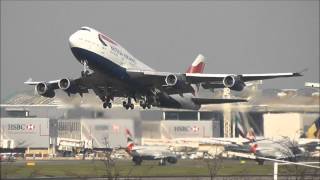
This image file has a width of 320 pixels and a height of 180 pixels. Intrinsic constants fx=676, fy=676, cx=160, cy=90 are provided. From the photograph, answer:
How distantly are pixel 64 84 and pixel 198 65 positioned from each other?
23.7 metres

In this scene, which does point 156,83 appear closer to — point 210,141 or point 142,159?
point 142,159

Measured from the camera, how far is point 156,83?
60.8 meters

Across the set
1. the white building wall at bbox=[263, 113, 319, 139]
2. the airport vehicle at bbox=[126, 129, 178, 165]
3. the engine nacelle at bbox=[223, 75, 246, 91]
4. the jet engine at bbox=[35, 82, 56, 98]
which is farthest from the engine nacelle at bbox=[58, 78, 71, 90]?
the white building wall at bbox=[263, 113, 319, 139]

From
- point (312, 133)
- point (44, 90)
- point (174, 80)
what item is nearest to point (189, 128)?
point (312, 133)

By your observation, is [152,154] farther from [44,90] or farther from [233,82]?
[233,82]

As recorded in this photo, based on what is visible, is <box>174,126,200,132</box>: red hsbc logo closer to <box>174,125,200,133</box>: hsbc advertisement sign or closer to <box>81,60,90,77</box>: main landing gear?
<box>174,125,200,133</box>: hsbc advertisement sign

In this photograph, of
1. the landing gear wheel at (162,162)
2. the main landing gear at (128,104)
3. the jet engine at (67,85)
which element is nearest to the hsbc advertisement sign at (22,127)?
the jet engine at (67,85)

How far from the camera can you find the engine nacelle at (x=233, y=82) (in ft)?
186

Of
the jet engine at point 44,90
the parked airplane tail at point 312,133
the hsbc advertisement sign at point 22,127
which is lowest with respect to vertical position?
the parked airplane tail at point 312,133

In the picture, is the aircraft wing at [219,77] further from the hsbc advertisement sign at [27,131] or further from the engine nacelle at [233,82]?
the hsbc advertisement sign at [27,131]

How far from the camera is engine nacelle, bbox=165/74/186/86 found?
58.1 meters

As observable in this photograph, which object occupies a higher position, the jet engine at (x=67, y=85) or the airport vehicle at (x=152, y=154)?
the jet engine at (x=67, y=85)

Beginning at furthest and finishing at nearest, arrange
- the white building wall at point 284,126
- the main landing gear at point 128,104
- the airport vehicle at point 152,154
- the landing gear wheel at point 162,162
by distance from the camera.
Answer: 1. the white building wall at point 284,126
2. the airport vehicle at point 152,154
3. the landing gear wheel at point 162,162
4. the main landing gear at point 128,104

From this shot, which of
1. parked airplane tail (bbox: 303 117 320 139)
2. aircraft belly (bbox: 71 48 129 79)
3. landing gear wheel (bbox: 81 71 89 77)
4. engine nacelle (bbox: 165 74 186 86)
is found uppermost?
aircraft belly (bbox: 71 48 129 79)
